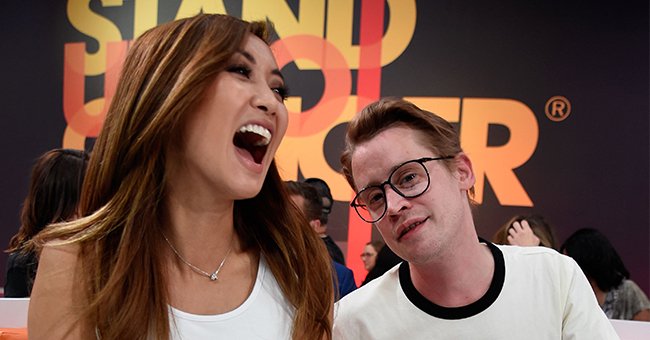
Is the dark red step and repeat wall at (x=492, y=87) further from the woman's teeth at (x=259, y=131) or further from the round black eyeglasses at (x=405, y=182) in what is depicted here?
the woman's teeth at (x=259, y=131)

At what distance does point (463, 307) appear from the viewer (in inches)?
67.0

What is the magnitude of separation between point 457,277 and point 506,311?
159 mm

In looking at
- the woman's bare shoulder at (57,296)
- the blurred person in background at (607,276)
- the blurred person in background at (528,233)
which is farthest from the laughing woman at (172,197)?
the blurred person in background at (607,276)

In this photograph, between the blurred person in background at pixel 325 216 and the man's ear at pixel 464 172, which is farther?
the blurred person in background at pixel 325 216

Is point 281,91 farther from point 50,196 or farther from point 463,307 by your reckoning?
point 50,196

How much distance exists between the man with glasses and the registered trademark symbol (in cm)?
310

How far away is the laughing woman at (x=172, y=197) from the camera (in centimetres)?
127

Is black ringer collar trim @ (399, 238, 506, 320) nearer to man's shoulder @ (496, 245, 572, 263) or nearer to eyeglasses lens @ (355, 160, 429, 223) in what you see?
man's shoulder @ (496, 245, 572, 263)

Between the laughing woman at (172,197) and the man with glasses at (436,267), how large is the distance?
1.19 ft

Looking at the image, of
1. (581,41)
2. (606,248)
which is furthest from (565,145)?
(606,248)

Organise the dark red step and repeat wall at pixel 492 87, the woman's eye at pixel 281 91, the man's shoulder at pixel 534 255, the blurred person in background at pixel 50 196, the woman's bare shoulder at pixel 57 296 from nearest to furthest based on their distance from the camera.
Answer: the woman's bare shoulder at pixel 57 296, the woman's eye at pixel 281 91, the man's shoulder at pixel 534 255, the blurred person in background at pixel 50 196, the dark red step and repeat wall at pixel 492 87

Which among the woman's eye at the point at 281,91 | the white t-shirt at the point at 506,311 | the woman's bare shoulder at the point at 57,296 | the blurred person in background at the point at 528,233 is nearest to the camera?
the woman's bare shoulder at the point at 57,296

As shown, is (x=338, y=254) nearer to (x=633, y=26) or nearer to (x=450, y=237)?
(x=450, y=237)

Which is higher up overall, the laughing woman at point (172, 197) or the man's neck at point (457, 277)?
the laughing woman at point (172, 197)
